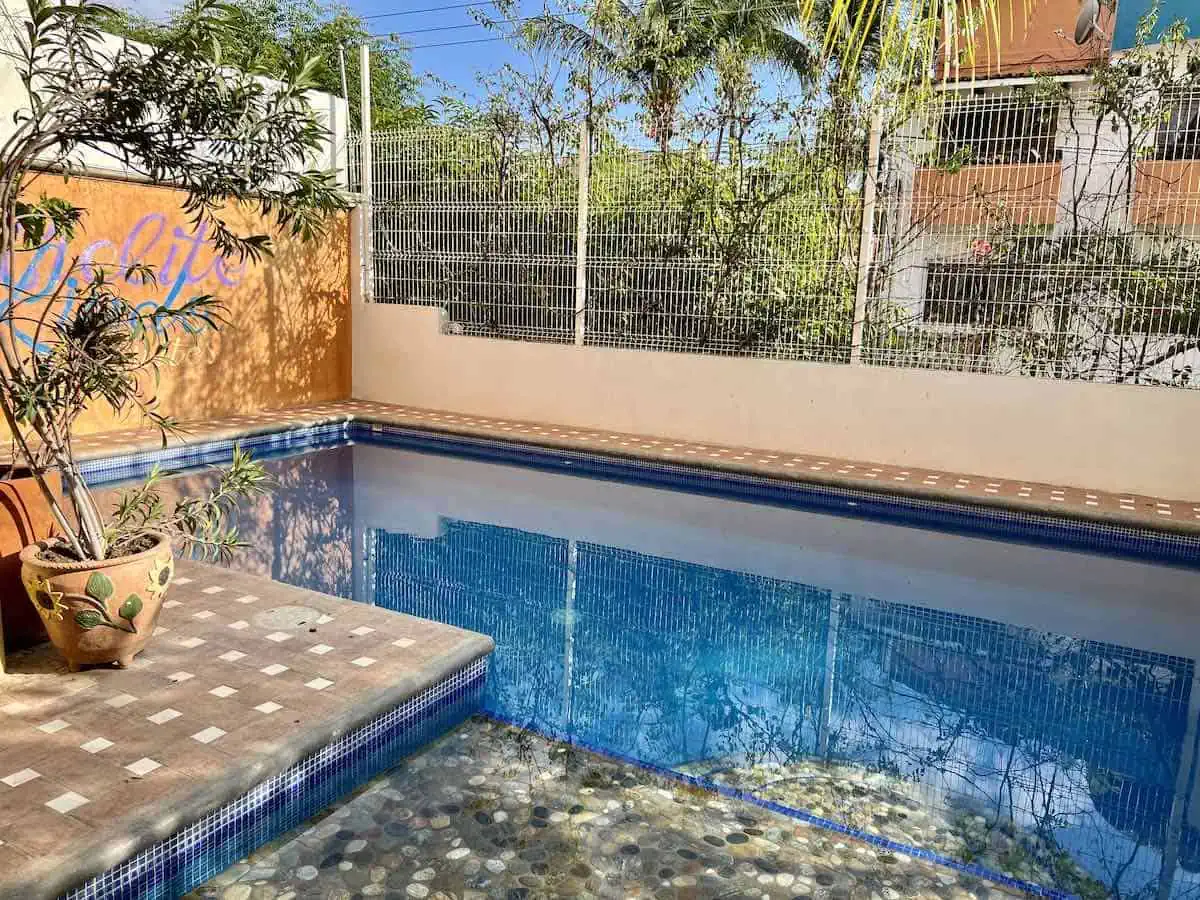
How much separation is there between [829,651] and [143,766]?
3184 millimetres

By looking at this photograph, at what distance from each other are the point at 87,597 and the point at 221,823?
41.8 inches

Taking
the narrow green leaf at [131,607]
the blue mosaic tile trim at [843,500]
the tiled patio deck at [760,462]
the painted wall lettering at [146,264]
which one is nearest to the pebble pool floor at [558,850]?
the narrow green leaf at [131,607]

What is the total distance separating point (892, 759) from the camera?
3.58 meters

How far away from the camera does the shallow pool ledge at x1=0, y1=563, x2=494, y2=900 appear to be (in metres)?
2.46

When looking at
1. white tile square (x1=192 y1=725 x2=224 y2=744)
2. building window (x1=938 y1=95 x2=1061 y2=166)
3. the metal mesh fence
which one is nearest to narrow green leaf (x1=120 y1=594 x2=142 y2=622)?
white tile square (x1=192 y1=725 x2=224 y2=744)

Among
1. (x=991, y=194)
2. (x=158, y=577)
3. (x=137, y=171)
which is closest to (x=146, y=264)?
(x=137, y=171)

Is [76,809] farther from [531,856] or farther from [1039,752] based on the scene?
[1039,752]

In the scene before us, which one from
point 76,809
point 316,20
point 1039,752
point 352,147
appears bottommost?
point 1039,752

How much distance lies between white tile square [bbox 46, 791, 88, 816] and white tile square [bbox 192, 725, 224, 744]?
15.7 inches

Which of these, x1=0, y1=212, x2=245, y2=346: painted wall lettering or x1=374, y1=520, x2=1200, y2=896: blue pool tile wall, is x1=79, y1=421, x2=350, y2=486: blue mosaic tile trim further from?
x1=374, y1=520, x2=1200, y2=896: blue pool tile wall

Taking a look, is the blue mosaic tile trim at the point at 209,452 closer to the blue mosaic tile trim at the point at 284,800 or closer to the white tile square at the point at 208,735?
the blue mosaic tile trim at the point at 284,800

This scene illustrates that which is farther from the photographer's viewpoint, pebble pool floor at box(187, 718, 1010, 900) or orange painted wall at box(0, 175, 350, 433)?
orange painted wall at box(0, 175, 350, 433)

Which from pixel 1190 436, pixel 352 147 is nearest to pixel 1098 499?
pixel 1190 436

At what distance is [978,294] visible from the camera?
291 inches
